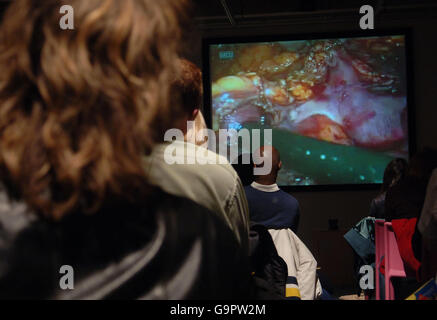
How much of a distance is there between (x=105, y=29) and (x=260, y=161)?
89.7 inches

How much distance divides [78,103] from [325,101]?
5.37 meters

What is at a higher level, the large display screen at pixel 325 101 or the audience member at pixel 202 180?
the large display screen at pixel 325 101

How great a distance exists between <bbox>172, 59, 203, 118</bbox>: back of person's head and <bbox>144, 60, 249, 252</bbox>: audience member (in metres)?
0.29

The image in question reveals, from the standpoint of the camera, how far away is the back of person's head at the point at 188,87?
44.2 inches

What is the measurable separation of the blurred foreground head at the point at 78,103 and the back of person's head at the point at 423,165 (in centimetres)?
296

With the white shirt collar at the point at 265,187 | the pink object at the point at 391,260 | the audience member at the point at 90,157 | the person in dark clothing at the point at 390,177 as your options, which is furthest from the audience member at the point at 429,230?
the audience member at the point at 90,157

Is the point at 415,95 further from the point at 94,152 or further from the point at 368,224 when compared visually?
the point at 94,152

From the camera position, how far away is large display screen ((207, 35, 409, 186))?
5730 mm

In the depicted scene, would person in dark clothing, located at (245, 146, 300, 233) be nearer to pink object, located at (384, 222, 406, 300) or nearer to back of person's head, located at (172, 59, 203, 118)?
pink object, located at (384, 222, 406, 300)

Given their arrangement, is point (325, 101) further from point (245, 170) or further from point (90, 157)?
point (90, 157)

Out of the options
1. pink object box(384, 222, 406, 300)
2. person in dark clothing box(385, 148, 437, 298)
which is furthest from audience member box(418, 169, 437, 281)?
pink object box(384, 222, 406, 300)

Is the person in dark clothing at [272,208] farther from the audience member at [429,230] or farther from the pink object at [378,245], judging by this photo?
the pink object at [378,245]

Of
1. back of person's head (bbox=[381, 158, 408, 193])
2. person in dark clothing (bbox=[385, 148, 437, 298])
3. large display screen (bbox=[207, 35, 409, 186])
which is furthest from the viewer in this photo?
large display screen (bbox=[207, 35, 409, 186])
